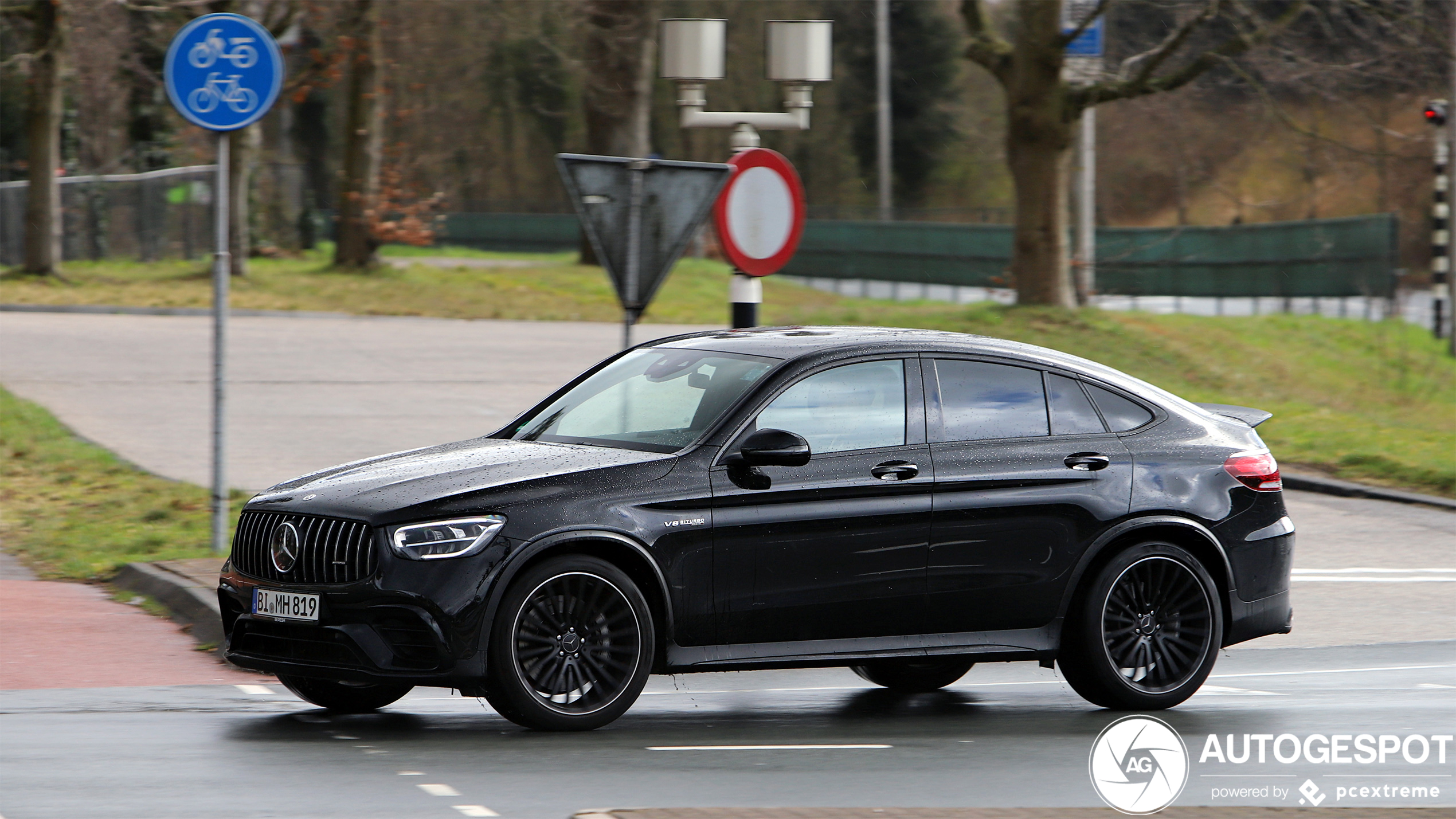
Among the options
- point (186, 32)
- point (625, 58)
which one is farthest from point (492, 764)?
point (625, 58)

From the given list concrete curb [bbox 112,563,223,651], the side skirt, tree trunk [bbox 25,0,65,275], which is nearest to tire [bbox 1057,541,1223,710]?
the side skirt

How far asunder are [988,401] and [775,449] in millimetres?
1162

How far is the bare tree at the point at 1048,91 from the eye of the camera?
74.6ft

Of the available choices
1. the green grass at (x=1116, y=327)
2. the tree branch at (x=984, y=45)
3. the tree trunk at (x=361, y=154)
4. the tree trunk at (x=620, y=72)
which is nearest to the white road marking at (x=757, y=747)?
the green grass at (x=1116, y=327)

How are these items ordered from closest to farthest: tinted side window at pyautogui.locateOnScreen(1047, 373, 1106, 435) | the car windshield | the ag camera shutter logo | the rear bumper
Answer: the ag camera shutter logo
the car windshield
tinted side window at pyautogui.locateOnScreen(1047, 373, 1106, 435)
the rear bumper

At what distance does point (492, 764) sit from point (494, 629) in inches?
19.7

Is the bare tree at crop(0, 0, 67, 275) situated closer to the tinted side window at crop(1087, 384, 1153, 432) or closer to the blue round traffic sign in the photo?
the blue round traffic sign

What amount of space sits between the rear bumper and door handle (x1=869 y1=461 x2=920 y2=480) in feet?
5.06

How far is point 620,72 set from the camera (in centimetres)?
3569

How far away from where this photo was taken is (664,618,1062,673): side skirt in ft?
23.7

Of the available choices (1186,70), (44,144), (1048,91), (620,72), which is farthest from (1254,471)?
(620,72)

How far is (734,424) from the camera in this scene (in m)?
7.37

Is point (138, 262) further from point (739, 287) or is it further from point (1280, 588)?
point (1280, 588)

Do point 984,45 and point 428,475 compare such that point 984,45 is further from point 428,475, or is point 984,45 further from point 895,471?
point 428,475
